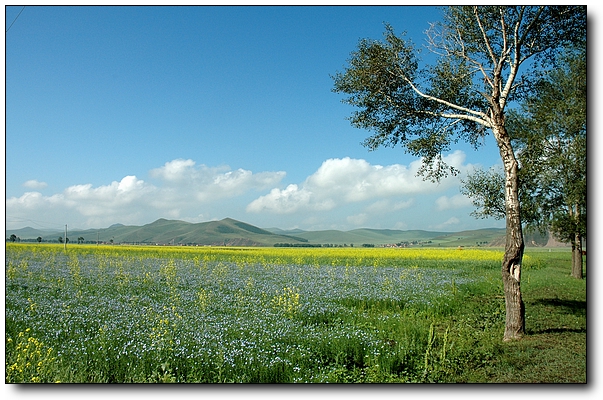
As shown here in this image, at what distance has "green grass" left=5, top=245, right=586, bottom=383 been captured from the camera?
538cm

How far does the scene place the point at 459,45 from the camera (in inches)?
308

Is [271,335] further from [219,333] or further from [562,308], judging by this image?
[562,308]

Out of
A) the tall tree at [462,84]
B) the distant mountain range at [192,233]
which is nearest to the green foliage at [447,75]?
the tall tree at [462,84]

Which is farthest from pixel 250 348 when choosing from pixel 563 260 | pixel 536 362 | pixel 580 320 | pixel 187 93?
pixel 563 260

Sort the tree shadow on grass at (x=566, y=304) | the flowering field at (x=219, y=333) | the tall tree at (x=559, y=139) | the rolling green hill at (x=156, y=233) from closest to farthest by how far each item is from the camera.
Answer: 1. the flowering field at (x=219, y=333)
2. the tall tree at (x=559, y=139)
3. the tree shadow on grass at (x=566, y=304)
4. the rolling green hill at (x=156, y=233)

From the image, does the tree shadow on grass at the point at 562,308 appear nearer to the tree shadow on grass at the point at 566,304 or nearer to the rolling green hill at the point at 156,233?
the tree shadow on grass at the point at 566,304

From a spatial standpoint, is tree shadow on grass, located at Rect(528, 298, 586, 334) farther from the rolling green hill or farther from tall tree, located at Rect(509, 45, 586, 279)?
the rolling green hill

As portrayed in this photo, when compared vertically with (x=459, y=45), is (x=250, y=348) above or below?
below

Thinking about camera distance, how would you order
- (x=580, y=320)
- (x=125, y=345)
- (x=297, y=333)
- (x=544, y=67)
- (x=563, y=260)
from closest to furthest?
1. (x=125, y=345)
2. (x=297, y=333)
3. (x=580, y=320)
4. (x=544, y=67)
5. (x=563, y=260)

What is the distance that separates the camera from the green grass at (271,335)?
5383 millimetres

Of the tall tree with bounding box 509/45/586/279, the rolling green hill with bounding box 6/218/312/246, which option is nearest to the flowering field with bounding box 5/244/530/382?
the rolling green hill with bounding box 6/218/312/246

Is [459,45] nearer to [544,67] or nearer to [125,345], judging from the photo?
[544,67]

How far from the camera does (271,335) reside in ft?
20.4

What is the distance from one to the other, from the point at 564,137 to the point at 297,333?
6.14m
